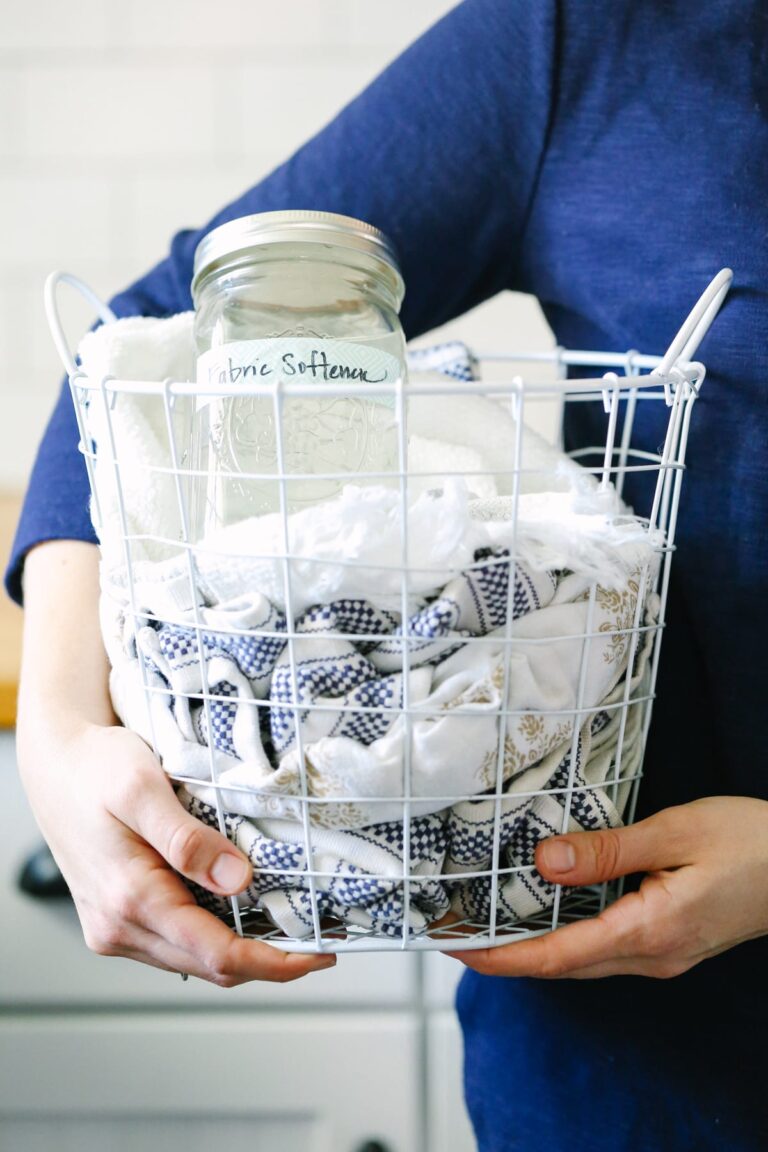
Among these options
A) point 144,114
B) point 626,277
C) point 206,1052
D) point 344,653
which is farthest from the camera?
point 144,114

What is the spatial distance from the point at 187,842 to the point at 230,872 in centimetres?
2

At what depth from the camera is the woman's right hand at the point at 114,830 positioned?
0.34m

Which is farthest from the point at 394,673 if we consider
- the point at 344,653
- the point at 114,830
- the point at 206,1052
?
the point at 206,1052

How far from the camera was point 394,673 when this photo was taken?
1.05 feet

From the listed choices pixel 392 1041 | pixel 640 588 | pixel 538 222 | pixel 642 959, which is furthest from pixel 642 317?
pixel 392 1041

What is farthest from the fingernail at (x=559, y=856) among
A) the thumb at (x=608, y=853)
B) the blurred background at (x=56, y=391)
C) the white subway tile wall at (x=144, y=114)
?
the white subway tile wall at (x=144, y=114)

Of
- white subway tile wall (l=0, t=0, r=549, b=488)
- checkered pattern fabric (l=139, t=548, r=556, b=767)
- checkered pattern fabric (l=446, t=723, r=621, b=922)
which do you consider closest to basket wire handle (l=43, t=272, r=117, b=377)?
checkered pattern fabric (l=139, t=548, r=556, b=767)

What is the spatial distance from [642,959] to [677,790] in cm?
13

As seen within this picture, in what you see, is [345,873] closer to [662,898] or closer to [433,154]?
[662,898]

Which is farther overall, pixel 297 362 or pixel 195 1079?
pixel 195 1079

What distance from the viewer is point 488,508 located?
1.14 feet

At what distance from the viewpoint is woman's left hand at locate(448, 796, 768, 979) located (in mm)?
352

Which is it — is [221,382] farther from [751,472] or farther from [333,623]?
[751,472]

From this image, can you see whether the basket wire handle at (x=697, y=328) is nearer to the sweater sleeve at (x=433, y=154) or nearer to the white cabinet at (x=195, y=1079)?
the sweater sleeve at (x=433, y=154)
